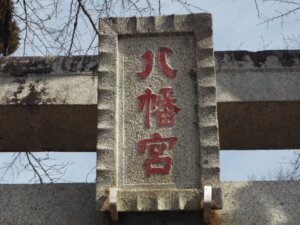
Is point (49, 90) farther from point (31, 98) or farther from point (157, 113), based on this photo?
point (157, 113)

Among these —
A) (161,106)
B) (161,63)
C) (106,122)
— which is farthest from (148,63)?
(106,122)

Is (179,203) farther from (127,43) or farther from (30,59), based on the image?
(30,59)

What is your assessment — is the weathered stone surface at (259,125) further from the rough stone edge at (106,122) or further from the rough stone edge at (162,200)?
the rough stone edge at (162,200)

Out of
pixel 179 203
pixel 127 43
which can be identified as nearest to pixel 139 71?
pixel 127 43

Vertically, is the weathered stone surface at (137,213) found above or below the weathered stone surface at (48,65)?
below

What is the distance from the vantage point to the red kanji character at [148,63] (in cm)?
420

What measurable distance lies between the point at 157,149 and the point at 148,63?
675 mm

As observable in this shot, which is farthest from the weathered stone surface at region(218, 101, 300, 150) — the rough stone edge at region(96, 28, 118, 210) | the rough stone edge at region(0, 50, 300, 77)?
the rough stone edge at region(96, 28, 118, 210)

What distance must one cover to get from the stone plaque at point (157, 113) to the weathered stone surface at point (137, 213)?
174 millimetres

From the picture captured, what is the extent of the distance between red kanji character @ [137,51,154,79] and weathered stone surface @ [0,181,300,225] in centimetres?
89

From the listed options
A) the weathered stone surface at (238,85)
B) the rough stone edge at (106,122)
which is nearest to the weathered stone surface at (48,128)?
the weathered stone surface at (238,85)

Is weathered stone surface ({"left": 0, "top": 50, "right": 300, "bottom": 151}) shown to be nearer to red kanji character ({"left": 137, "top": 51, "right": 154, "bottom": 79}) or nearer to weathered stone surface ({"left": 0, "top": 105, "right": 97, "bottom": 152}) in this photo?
weathered stone surface ({"left": 0, "top": 105, "right": 97, "bottom": 152})

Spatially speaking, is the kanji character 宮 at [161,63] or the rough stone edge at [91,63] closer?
the kanji character 宮 at [161,63]

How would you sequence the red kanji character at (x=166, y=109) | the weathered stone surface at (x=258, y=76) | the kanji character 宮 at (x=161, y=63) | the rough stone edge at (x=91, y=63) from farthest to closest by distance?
the rough stone edge at (x=91, y=63) → the weathered stone surface at (x=258, y=76) → the kanji character 宮 at (x=161, y=63) → the red kanji character at (x=166, y=109)
